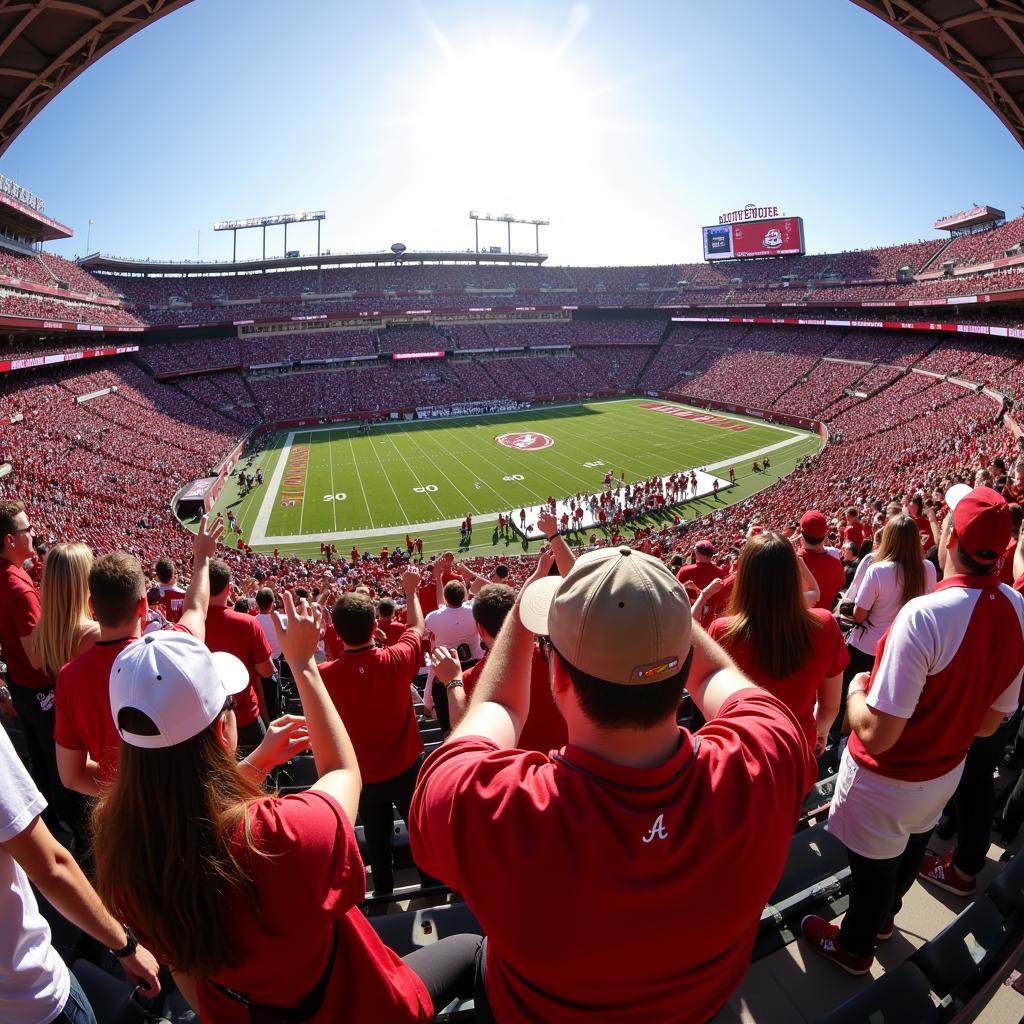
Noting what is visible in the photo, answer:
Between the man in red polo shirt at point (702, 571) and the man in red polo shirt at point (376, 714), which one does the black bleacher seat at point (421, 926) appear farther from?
the man in red polo shirt at point (702, 571)

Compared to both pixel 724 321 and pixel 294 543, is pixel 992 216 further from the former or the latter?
pixel 294 543

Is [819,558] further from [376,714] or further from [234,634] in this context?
[234,634]

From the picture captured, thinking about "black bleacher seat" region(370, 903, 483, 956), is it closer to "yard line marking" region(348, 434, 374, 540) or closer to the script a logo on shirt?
the script a logo on shirt

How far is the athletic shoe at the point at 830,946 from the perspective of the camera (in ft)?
9.91

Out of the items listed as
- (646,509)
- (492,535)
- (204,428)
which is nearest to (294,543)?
(492,535)

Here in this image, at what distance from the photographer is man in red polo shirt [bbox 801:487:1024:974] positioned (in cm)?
287

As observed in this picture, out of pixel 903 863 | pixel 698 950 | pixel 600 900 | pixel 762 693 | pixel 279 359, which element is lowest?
pixel 903 863

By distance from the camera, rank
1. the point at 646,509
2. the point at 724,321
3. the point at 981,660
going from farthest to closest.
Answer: the point at 724,321, the point at 646,509, the point at 981,660

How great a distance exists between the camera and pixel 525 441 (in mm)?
43469

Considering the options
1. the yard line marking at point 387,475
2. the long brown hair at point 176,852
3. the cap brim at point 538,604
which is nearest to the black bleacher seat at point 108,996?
the long brown hair at point 176,852

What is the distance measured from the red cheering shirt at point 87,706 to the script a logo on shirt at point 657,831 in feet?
9.33

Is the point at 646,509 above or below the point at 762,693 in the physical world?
below

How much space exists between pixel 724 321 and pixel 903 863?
233 ft

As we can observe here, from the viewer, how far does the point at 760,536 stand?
357 centimetres
